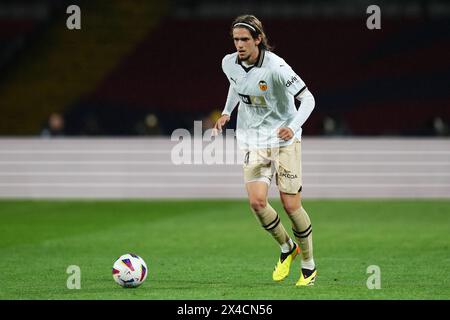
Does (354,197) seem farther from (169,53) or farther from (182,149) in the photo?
(169,53)

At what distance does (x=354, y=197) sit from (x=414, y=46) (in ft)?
27.9

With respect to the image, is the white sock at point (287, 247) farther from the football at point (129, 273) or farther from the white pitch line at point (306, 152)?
the white pitch line at point (306, 152)

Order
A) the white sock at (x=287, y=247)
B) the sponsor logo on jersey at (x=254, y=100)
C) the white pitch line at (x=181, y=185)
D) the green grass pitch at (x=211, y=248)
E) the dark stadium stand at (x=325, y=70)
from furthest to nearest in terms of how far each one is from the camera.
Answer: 1. the dark stadium stand at (x=325, y=70)
2. the white pitch line at (x=181, y=185)
3. the white sock at (x=287, y=247)
4. the sponsor logo on jersey at (x=254, y=100)
5. the green grass pitch at (x=211, y=248)

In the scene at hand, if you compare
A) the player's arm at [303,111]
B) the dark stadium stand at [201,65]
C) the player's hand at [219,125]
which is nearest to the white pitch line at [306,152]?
the dark stadium stand at [201,65]

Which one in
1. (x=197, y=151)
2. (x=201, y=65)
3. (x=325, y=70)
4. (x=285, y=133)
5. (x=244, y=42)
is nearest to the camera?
(x=285, y=133)

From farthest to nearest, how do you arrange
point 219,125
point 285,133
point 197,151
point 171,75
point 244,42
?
1. point 171,75
2. point 197,151
3. point 219,125
4. point 244,42
5. point 285,133

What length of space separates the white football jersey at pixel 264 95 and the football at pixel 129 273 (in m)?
1.49

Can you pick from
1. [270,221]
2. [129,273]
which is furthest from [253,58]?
[129,273]

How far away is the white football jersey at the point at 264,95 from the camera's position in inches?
329

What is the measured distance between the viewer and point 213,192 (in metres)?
19.5

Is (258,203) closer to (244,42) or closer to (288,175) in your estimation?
(288,175)

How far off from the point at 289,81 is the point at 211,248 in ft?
12.0

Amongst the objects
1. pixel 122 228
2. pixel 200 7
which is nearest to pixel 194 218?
pixel 122 228

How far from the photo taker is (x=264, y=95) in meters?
8.45
